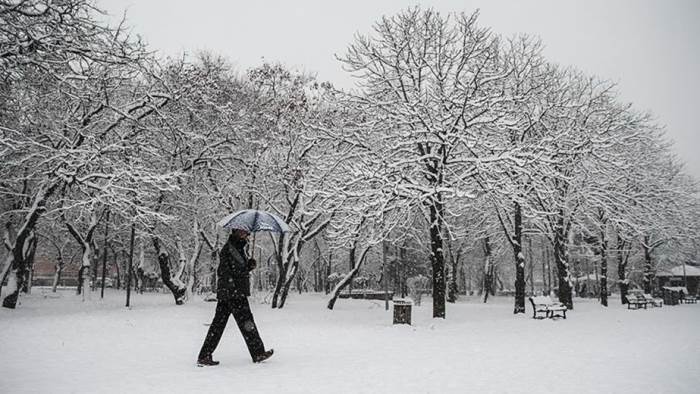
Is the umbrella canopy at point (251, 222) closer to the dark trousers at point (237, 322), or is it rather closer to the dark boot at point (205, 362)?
the dark trousers at point (237, 322)

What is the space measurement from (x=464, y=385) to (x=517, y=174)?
34.0 ft

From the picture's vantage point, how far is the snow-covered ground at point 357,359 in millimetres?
6301

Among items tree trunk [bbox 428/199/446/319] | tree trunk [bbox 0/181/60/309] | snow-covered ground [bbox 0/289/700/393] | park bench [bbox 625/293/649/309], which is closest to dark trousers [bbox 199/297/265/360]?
snow-covered ground [bbox 0/289/700/393]

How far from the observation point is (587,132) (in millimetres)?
20781

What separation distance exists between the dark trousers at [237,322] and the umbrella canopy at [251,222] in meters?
1.22

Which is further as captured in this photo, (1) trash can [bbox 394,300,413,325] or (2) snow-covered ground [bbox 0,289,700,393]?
(1) trash can [bbox 394,300,413,325]

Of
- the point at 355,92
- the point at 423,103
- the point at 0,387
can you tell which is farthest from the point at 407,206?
the point at 0,387

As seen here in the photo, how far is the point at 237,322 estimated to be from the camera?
7.54 metres

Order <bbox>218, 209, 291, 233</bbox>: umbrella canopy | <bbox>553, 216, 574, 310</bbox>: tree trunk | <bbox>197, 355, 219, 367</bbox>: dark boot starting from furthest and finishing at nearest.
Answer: <bbox>553, 216, 574, 310</bbox>: tree trunk → <bbox>218, 209, 291, 233</bbox>: umbrella canopy → <bbox>197, 355, 219, 367</bbox>: dark boot

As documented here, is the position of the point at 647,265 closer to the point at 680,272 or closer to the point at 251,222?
the point at 680,272

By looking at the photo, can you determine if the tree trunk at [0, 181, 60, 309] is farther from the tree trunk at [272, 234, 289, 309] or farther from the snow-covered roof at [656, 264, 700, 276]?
the snow-covered roof at [656, 264, 700, 276]

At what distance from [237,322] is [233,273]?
0.79 metres

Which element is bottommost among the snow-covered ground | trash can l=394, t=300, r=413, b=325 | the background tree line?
the snow-covered ground

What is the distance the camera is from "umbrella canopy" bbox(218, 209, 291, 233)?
26.6 feet
